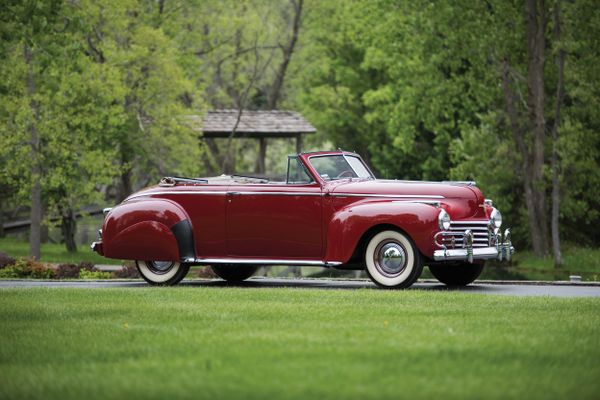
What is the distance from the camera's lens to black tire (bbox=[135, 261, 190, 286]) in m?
16.0

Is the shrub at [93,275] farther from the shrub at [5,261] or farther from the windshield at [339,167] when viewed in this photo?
the windshield at [339,167]

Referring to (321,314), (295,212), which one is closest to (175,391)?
(321,314)

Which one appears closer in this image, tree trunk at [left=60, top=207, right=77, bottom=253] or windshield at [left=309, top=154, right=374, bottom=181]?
windshield at [left=309, top=154, right=374, bottom=181]

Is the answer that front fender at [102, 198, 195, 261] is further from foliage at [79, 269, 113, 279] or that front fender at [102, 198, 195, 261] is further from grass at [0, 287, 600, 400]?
foliage at [79, 269, 113, 279]

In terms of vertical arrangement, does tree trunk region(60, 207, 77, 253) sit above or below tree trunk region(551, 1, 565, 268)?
below

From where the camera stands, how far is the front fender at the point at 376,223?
46.4 ft

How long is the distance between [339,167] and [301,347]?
7.39 m

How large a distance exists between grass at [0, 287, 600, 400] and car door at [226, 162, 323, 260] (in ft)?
6.96

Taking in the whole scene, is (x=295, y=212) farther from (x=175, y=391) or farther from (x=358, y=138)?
(x=358, y=138)

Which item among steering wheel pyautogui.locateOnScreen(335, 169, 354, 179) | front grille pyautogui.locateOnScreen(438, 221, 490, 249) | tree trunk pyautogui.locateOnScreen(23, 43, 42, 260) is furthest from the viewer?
tree trunk pyautogui.locateOnScreen(23, 43, 42, 260)

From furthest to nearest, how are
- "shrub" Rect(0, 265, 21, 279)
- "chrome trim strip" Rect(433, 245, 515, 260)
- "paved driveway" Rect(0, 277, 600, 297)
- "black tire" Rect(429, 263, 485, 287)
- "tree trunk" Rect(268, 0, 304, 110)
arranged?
"tree trunk" Rect(268, 0, 304, 110)
"shrub" Rect(0, 265, 21, 279)
"black tire" Rect(429, 263, 485, 287)
"paved driveway" Rect(0, 277, 600, 297)
"chrome trim strip" Rect(433, 245, 515, 260)

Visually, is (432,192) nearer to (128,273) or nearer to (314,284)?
(314,284)

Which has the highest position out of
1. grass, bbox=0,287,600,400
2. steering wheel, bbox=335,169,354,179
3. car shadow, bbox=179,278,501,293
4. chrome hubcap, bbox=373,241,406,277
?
steering wheel, bbox=335,169,354,179

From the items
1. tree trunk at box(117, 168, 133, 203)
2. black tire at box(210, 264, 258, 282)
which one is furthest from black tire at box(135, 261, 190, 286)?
tree trunk at box(117, 168, 133, 203)
